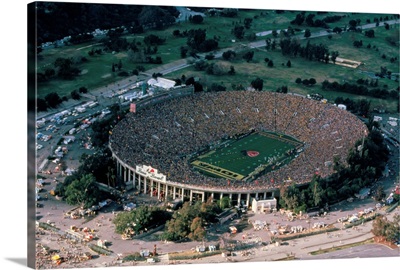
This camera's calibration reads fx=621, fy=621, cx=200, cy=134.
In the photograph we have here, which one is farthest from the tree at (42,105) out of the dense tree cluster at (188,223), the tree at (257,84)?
the dense tree cluster at (188,223)

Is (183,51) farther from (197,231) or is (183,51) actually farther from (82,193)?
(197,231)

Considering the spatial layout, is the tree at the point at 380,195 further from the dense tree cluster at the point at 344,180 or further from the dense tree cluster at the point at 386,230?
the dense tree cluster at the point at 386,230

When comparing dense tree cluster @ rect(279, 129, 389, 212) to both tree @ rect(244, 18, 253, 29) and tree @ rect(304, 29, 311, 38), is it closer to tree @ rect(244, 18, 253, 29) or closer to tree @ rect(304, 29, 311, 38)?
tree @ rect(304, 29, 311, 38)

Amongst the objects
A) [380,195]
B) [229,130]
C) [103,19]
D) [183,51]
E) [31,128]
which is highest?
[103,19]

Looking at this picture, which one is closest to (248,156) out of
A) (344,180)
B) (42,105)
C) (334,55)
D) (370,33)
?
(344,180)

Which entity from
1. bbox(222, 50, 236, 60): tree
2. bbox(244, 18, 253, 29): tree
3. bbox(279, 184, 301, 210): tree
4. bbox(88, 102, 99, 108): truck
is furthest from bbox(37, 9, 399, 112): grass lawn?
bbox(279, 184, 301, 210): tree

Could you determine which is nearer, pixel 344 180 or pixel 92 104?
pixel 344 180

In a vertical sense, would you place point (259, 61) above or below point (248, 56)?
below
